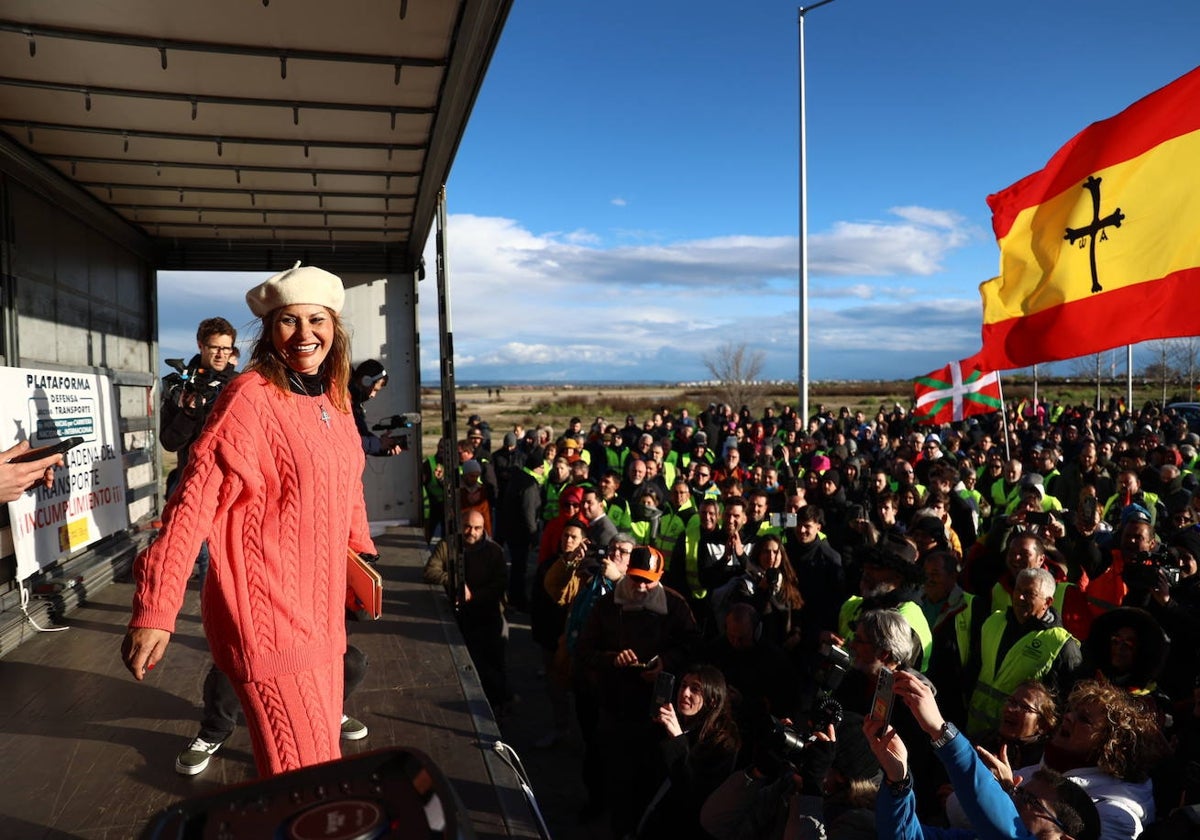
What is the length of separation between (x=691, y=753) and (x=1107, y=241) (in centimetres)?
329

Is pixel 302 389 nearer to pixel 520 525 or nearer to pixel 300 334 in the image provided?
pixel 300 334

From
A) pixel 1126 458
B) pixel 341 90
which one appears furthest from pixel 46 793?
pixel 1126 458

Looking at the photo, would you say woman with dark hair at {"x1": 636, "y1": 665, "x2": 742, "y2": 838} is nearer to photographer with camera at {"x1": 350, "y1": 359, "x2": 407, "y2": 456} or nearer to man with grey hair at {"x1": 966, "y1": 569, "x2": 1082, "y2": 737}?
man with grey hair at {"x1": 966, "y1": 569, "x2": 1082, "y2": 737}

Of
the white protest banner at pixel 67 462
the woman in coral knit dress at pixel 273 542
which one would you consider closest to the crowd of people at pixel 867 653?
the woman in coral knit dress at pixel 273 542

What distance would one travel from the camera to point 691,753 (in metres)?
3.38

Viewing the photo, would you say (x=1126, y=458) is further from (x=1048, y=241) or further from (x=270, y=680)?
(x=270, y=680)

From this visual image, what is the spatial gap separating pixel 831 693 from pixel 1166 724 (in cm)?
136

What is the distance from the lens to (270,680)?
210 centimetres

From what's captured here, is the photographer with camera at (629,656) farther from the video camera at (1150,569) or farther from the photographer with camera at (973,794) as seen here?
the video camera at (1150,569)

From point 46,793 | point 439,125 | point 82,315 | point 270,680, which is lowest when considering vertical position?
point 46,793

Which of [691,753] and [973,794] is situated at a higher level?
[973,794]

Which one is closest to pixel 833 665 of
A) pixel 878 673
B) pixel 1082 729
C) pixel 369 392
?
pixel 878 673

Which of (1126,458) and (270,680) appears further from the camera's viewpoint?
(1126,458)

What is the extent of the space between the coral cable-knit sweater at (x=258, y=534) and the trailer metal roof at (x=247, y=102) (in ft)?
6.59
